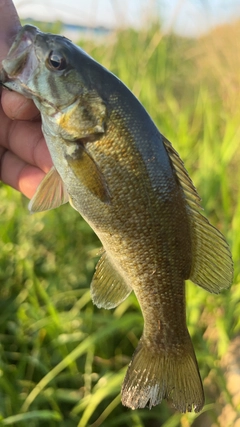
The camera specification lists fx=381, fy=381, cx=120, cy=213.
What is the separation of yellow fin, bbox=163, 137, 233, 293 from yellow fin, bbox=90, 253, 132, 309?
23cm

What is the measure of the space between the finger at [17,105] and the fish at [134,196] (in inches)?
5.6

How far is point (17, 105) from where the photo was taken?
136 cm

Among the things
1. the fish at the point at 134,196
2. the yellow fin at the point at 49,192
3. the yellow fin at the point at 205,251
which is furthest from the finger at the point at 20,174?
the yellow fin at the point at 205,251

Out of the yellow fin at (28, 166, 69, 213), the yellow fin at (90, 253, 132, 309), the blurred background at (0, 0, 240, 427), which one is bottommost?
the blurred background at (0, 0, 240, 427)

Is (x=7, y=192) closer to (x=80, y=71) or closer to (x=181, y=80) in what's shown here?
(x=80, y=71)

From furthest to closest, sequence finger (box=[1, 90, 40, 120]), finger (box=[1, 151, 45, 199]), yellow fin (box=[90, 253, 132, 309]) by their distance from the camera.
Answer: finger (box=[1, 151, 45, 199]), finger (box=[1, 90, 40, 120]), yellow fin (box=[90, 253, 132, 309])

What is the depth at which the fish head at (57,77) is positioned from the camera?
1.12 meters

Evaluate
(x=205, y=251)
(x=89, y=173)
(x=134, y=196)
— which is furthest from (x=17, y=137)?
(x=205, y=251)

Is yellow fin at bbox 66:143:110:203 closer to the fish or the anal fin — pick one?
the fish

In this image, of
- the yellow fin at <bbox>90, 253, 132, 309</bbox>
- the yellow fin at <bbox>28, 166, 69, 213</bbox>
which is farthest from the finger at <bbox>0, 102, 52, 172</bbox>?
the yellow fin at <bbox>90, 253, 132, 309</bbox>

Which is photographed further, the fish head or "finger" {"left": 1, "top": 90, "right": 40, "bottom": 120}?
"finger" {"left": 1, "top": 90, "right": 40, "bottom": 120}

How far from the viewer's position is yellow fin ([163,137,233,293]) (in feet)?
3.66

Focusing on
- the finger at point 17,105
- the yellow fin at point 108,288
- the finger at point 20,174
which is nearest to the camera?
the yellow fin at point 108,288

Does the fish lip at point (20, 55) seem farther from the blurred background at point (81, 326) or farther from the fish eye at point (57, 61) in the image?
the blurred background at point (81, 326)
